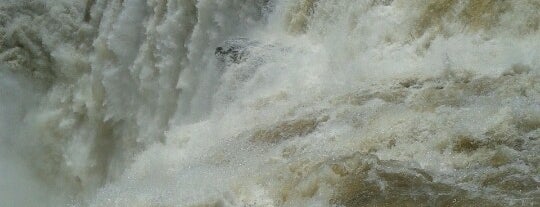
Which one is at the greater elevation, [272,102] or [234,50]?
[234,50]

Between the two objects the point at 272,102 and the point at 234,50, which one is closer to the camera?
the point at 272,102

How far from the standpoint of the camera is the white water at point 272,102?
13.3 ft

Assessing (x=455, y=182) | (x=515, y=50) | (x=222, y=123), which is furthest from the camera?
(x=222, y=123)

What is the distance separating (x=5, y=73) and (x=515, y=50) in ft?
29.8

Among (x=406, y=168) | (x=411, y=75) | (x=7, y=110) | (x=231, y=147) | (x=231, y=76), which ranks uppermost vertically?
(x=7, y=110)

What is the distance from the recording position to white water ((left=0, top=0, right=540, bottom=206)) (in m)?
4.06

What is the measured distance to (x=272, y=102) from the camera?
6.24m

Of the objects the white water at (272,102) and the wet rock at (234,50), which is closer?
the white water at (272,102)

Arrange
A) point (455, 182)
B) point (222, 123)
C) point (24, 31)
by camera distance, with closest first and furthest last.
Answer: point (455, 182) → point (222, 123) → point (24, 31)

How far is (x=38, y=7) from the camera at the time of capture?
11.2 meters

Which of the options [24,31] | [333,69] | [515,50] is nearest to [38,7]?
[24,31]

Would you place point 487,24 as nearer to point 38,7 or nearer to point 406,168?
point 406,168

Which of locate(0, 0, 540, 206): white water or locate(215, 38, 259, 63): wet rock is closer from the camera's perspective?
locate(0, 0, 540, 206): white water

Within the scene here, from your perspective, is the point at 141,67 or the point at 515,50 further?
the point at 141,67
